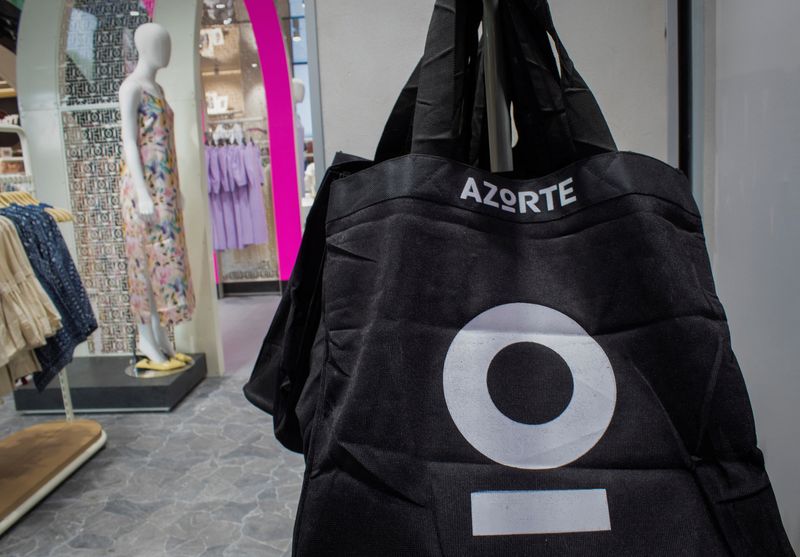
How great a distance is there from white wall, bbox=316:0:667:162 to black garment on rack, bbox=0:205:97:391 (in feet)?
5.19

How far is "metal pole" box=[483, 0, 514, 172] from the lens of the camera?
2.07ft

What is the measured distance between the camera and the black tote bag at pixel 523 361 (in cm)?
50

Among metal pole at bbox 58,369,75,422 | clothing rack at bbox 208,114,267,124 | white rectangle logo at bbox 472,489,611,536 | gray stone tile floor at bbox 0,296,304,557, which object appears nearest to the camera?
white rectangle logo at bbox 472,489,611,536

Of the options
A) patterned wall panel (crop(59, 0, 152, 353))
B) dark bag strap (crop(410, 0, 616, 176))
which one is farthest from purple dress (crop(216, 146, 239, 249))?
dark bag strap (crop(410, 0, 616, 176))

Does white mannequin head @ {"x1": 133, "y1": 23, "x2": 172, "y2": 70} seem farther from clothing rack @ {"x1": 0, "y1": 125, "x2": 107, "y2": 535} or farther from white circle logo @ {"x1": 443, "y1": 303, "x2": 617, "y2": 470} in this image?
white circle logo @ {"x1": 443, "y1": 303, "x2": 617, "y2": 470}

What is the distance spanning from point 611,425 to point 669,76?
2.47 ft

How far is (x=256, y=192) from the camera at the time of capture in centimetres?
555

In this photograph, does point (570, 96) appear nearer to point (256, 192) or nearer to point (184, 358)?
point (184, 358)

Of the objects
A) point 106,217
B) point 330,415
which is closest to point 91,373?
point 106,217

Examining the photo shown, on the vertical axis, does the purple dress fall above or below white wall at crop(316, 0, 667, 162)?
below

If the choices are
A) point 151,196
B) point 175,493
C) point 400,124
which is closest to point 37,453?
point 175,493

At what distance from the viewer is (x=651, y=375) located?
53 centimetres

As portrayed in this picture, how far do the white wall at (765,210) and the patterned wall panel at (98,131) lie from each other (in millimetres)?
3223

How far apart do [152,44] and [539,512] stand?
306cm
